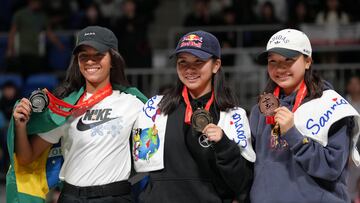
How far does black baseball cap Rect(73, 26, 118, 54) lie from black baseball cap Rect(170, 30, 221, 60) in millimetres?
460

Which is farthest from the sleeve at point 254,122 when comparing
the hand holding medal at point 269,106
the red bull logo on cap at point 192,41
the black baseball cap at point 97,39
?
the black baseball cap at point 97,39

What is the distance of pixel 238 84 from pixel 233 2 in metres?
2.34

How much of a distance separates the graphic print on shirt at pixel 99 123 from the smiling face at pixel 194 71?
0.49 m

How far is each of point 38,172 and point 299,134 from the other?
1713 mm

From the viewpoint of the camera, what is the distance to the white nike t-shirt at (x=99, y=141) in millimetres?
4793

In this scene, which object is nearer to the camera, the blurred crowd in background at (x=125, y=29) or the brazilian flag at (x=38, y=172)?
the brazilian flag at (x=38, y=172)

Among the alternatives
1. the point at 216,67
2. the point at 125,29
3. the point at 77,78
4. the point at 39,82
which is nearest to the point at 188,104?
the point at 216,67

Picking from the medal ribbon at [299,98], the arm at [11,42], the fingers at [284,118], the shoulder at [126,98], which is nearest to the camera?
the fingers at [284,118]

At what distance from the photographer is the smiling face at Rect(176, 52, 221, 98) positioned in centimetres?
472

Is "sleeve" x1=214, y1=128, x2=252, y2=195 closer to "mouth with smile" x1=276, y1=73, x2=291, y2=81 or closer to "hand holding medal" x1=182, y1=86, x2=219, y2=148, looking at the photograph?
"hand holding medal" x1=182, y1=86, x2=219, y2=148

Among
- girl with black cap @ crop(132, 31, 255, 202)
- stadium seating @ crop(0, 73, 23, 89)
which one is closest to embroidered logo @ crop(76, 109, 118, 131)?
girl with black cap @ crop(132, 31, 255, 202)

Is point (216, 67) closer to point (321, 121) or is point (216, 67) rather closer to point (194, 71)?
point (194, 71)

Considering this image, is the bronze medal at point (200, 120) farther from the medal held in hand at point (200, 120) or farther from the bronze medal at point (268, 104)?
the bronze medal at point (268, 104)

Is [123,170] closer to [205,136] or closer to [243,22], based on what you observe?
[205,136]
